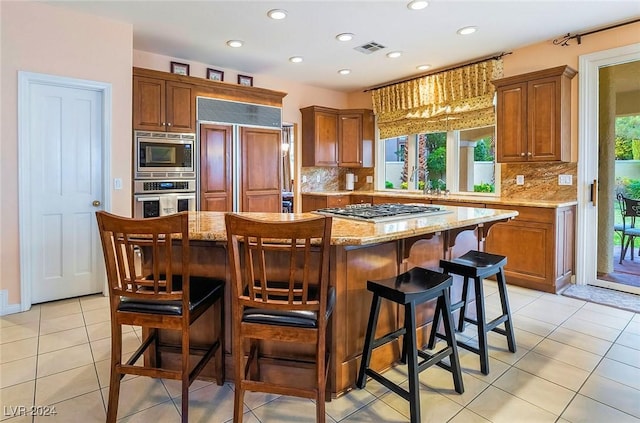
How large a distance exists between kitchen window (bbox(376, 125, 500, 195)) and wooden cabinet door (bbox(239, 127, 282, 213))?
6.59 feet

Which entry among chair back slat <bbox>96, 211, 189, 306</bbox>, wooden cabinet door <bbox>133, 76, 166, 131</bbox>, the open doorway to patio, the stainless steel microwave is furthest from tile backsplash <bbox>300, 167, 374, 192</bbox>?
chair back slat <bbox>96, 211, 189, 306</bbox>

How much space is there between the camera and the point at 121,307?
174cm

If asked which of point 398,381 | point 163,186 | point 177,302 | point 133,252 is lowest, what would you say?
point 398,381

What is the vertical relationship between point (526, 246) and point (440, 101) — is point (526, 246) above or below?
below

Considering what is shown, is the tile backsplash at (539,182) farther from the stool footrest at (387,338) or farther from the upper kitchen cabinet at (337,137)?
the stool footrest at (387,338)

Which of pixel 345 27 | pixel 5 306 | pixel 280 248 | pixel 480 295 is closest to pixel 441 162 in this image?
pixel 345 27

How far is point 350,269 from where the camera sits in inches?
79.4

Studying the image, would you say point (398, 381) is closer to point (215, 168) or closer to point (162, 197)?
point (162, 197)

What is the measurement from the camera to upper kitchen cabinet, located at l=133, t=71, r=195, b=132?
12.7 feet

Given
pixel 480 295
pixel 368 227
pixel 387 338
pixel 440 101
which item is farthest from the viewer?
pixel 440 101

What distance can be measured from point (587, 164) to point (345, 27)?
2940 millimetres

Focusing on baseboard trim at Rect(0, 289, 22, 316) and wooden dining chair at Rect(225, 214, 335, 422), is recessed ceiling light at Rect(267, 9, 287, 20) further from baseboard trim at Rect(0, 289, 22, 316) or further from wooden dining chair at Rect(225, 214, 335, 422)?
baseboard trim at Rect(0, 289, 22, 316)

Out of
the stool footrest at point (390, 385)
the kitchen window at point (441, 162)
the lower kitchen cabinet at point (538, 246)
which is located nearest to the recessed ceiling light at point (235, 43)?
the kitchen window at point (441, 162)

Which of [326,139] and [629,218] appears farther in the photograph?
[326,139]
